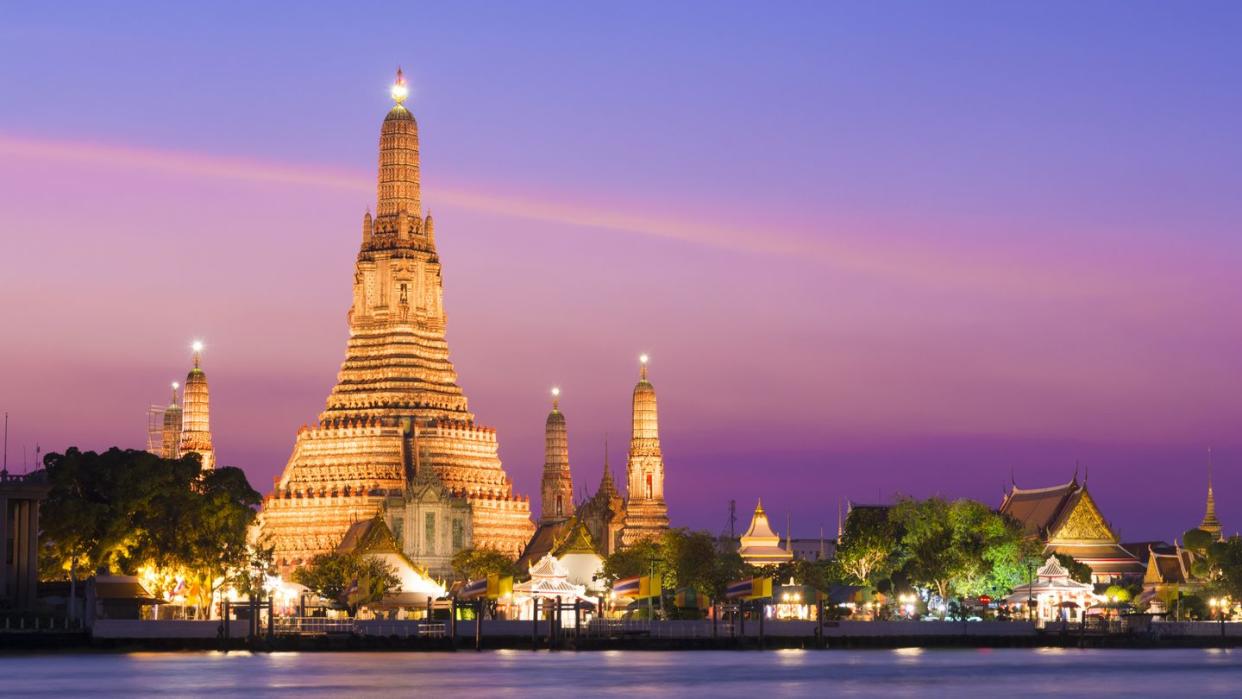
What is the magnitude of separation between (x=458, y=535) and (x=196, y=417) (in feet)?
83.1

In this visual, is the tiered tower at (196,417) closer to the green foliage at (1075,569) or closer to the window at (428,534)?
the window at (428,534)

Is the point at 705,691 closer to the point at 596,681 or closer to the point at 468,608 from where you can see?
the point at 596,681

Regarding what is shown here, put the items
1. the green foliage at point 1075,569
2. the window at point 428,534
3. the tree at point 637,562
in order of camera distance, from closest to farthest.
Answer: the tree at point 637,562 → the green foliage at point 1075,569 → the window at point 428,534

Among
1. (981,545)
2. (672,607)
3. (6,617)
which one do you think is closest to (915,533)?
(981,545)

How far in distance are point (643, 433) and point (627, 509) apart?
5.92 m

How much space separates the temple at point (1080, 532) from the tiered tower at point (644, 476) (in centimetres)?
2656

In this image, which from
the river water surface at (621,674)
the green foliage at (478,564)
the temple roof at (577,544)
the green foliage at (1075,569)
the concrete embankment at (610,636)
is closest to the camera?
the river water surface at (621,674)

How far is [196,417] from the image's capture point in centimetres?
18588

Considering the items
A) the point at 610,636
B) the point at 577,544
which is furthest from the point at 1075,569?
the point at 610,636

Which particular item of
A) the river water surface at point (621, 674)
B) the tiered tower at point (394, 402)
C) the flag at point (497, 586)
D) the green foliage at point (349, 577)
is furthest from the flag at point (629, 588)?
the tiered tower at point (394, 402)

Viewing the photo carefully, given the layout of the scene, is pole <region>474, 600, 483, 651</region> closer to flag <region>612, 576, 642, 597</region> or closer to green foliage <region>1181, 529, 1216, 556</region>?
flag <region>612, 576, 642, 597</region>

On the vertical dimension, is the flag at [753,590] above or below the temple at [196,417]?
below

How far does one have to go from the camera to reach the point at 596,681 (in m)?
103

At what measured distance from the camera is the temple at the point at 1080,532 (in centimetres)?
17875
